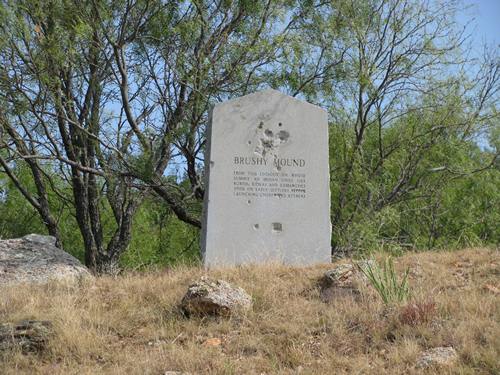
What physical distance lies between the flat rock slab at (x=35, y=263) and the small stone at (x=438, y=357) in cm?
439

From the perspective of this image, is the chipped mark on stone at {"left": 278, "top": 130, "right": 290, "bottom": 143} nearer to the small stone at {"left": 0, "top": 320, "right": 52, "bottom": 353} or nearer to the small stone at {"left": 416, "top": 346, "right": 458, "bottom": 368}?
the small stone at {"left": 0, "top": 320, "right": 52, "bottom": 353}

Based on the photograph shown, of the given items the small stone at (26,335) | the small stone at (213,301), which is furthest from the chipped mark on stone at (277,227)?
the small stone at (26,335)

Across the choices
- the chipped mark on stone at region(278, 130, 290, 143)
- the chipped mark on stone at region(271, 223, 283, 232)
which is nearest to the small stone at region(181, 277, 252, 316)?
the chipped mark on stone at region(271, 223, 283, 232)

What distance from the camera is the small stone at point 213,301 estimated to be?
213 inches

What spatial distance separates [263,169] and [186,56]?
12.2 feet

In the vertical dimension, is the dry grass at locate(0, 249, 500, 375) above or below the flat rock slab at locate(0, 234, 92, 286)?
below

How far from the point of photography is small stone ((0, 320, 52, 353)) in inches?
193

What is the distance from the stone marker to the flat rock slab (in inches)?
68.5

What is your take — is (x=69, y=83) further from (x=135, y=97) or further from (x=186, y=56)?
(x=186, y=56)

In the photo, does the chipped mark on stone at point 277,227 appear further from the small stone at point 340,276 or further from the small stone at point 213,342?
the small stone at point 213,342

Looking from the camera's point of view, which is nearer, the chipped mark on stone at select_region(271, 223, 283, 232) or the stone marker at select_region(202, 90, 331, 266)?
the stone marker at select_region(202, 90, 331, 266)

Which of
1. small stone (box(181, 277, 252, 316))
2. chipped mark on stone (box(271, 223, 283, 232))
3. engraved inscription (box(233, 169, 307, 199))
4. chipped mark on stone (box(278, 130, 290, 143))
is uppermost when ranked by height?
chipped mark on stone (box(278, 130, 290, 143))

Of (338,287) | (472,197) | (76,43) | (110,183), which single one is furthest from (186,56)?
(472,197)

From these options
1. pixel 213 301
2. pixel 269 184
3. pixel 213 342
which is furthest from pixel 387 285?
pixel 269 184
